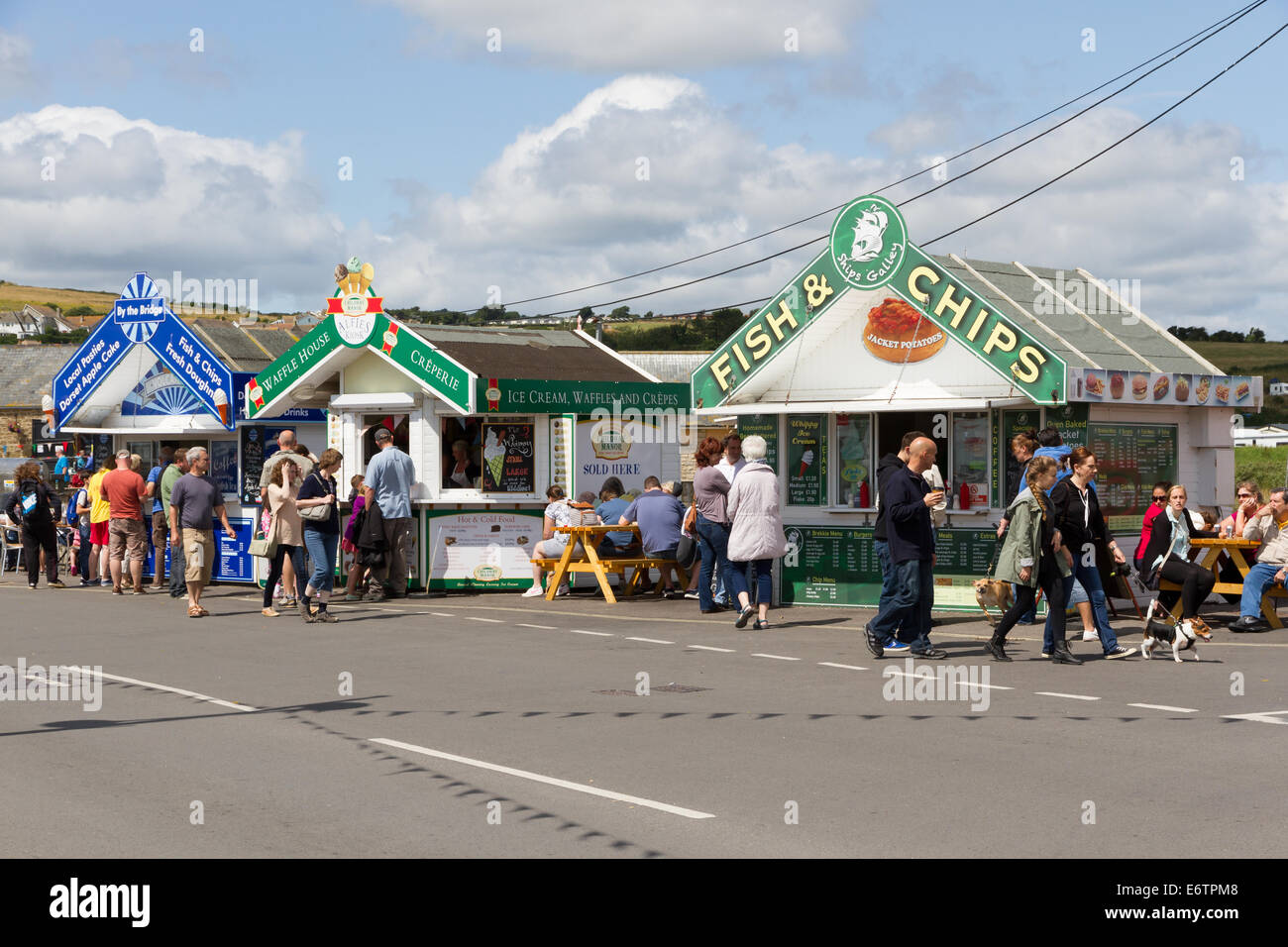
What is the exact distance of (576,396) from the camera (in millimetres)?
19297

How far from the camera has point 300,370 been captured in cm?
2003

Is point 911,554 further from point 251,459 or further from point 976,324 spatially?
point 251,459

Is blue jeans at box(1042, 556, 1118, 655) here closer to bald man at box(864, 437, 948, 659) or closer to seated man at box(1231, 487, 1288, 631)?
bald man at box(864, 437, 948, 659)

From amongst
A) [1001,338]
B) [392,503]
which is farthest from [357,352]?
[1001,338]

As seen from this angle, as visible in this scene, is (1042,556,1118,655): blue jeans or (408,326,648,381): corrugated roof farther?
(408,326,648,381): corrugated roof

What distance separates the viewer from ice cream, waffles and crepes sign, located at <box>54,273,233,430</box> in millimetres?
21125

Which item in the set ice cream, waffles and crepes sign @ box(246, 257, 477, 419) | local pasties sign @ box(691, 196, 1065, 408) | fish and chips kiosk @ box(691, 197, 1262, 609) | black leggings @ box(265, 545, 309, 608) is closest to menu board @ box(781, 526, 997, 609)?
fish and chips kiosk @ box(691, 197, 1262, 609)

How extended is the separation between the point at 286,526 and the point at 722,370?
547 cm

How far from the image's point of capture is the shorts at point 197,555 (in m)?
16.2

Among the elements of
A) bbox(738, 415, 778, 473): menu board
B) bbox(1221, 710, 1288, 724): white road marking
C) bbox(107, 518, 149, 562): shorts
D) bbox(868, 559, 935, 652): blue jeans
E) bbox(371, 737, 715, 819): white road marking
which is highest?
bbox(738, 415, 778, 473): menu board

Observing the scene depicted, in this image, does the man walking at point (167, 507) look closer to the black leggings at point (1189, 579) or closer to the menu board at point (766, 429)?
the menu board at point (766, 429)

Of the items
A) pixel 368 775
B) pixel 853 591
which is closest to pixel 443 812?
pixel 368 775

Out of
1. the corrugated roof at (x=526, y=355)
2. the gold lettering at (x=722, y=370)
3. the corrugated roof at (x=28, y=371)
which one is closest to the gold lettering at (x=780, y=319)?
the gold lettering at (x=722, y=370)
